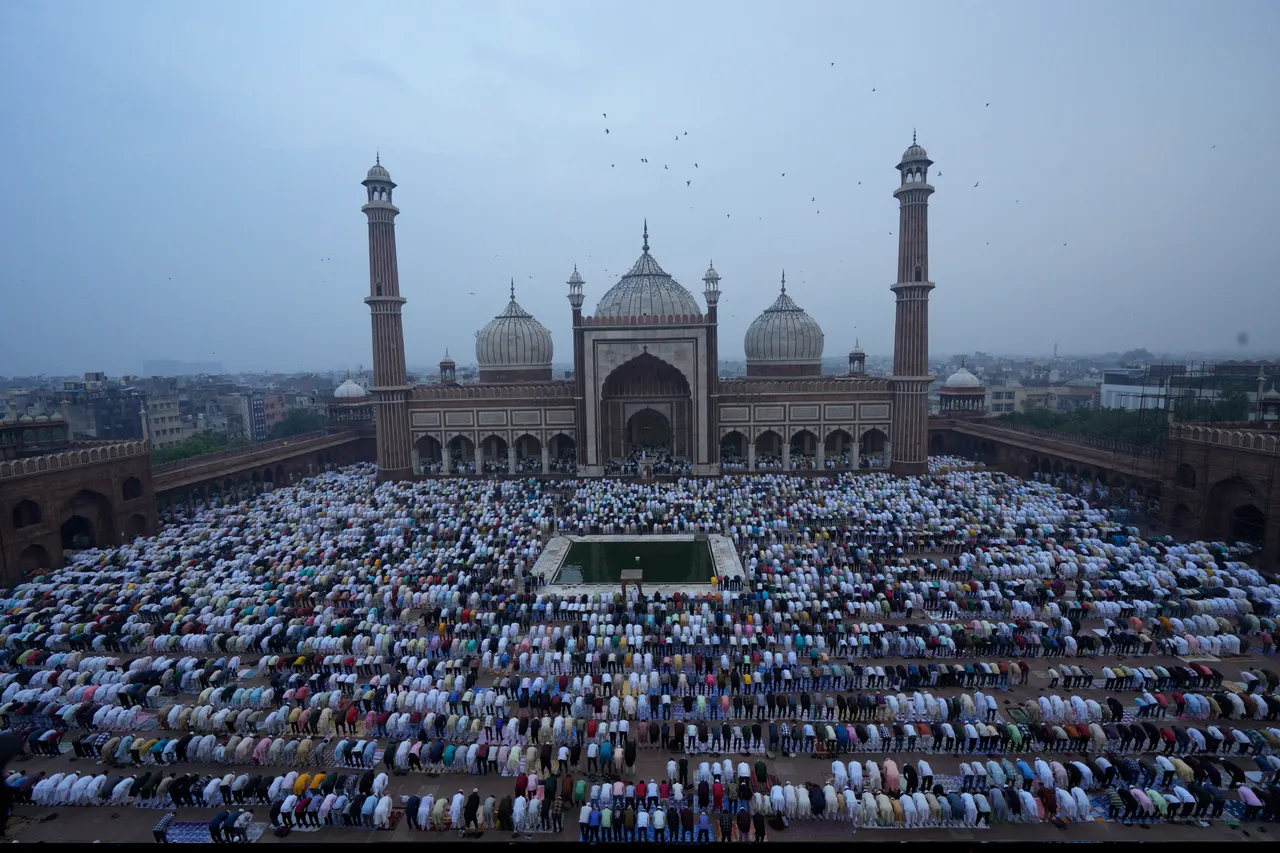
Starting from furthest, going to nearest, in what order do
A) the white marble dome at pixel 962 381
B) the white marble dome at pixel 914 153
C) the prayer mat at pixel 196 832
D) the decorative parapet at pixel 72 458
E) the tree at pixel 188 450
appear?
the white marble dome at pixel 962 381, the tree at pixel 188 450, the white marble dome at pixel 914 153, the decorative parapet at pixel 72 458, the prayer mat at pixel 196 832

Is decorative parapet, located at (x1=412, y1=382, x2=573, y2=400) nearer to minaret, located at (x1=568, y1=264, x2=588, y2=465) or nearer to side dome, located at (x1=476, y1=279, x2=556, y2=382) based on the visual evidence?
minaret, located at (x1=568, y1=264, x2=588, y2=465)

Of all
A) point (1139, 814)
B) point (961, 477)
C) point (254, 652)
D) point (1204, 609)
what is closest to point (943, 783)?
point (1139, 814)

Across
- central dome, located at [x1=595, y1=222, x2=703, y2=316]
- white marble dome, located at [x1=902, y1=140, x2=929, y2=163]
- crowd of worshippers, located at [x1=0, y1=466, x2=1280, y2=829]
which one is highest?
white marble dome, located at [x1=902, y1=140, x2=929, y2=163]

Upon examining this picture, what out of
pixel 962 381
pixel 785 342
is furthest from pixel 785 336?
pixel 962 381

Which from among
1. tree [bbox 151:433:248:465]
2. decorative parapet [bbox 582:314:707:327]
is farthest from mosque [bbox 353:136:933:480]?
tree [bbox 151:433:248:465]

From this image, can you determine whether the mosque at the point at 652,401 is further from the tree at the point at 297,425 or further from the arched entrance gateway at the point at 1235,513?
the tree at the point at 297,425

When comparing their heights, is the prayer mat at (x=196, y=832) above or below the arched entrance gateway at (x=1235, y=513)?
below

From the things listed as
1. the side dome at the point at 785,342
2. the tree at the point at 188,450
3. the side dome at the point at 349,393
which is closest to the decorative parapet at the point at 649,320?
the side dome at the point at 785,342
